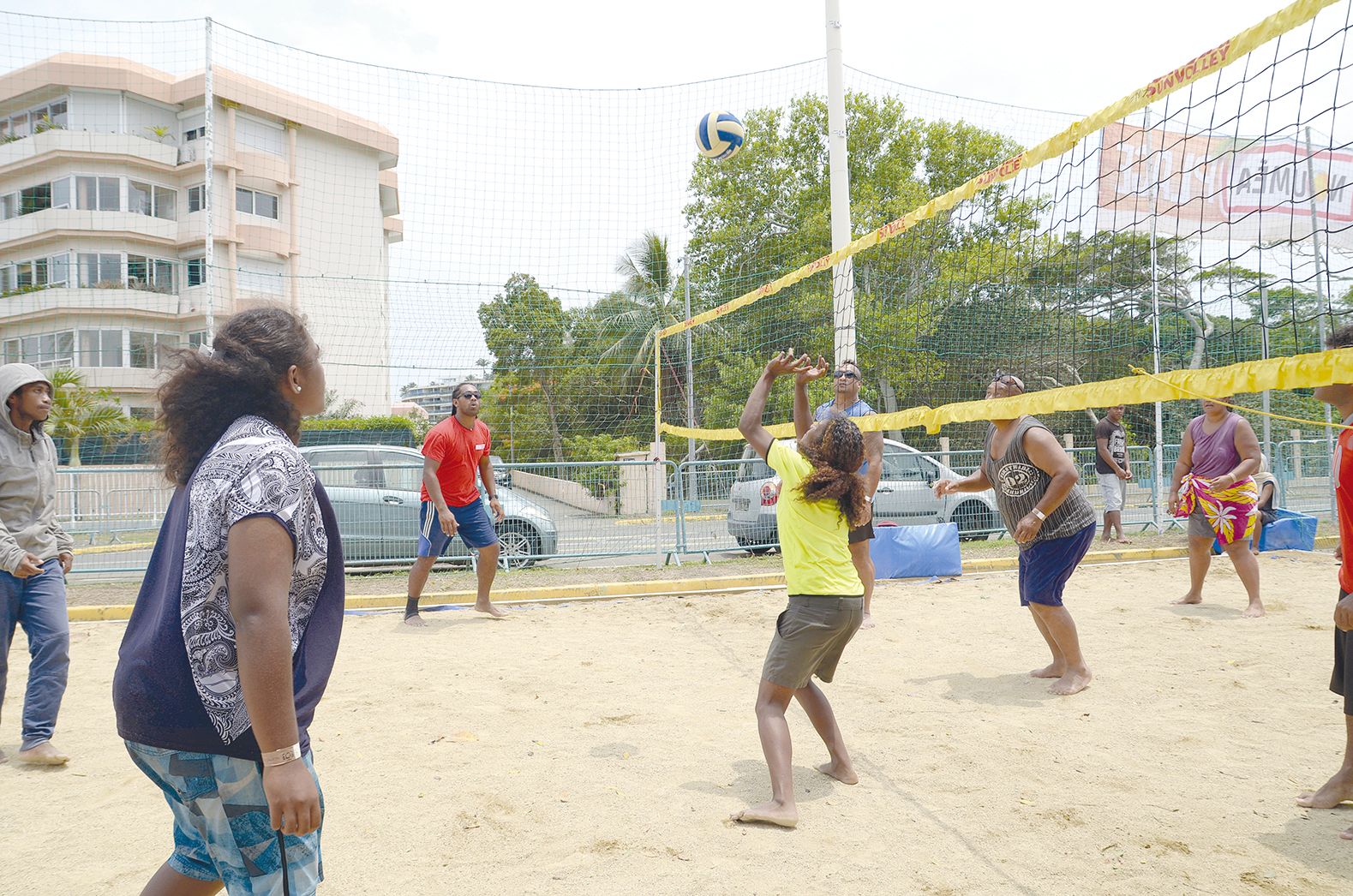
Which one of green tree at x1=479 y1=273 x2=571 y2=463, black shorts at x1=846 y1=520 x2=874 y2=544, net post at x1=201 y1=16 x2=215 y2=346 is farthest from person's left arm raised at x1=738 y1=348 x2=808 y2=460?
net post at x1=201 y1=16 x2=215 y2=346

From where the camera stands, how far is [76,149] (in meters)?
28.8

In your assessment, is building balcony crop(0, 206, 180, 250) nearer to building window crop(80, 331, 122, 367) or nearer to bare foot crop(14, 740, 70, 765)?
building window crop(80, 331, 122, 367)

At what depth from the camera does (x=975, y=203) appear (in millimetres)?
6297

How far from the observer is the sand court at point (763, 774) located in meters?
2.70

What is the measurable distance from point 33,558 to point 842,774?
342 cm

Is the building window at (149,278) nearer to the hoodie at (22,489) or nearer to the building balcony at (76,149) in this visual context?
the building balcony at (76,149)

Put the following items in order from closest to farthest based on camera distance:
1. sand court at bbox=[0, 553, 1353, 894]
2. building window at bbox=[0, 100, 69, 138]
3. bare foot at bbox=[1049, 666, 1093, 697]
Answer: sand court at bbox=[0, 553, 1353, 894] → bare foot at bbox=[1049, 666, 1093, 697] → building window at bbox=[0, 100, 69, 138]

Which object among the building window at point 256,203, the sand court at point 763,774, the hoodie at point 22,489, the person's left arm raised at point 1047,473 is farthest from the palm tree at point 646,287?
the hoodie at point 22,489

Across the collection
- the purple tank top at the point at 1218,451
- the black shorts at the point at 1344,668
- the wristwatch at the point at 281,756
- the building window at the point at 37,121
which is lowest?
the black shorts at the point at 1344,668

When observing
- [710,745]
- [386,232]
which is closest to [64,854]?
[710,745]

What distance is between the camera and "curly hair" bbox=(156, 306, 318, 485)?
1.74m

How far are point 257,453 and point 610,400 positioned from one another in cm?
1003

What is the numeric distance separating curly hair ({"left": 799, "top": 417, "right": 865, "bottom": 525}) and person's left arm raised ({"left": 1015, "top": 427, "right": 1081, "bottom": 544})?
1.53m

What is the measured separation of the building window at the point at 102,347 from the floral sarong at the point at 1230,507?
1136 centimetres
